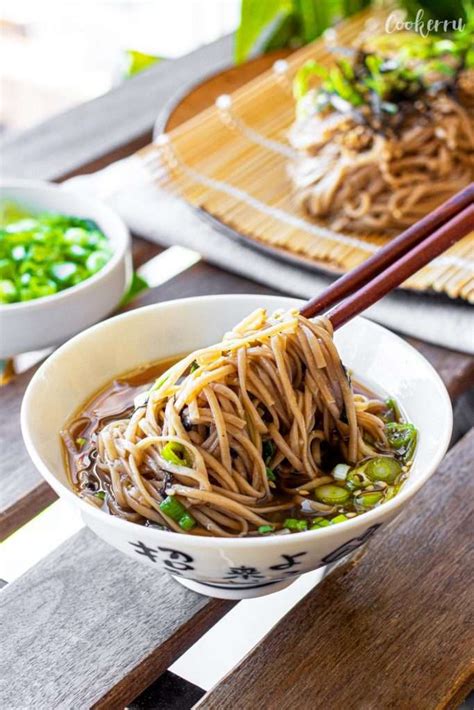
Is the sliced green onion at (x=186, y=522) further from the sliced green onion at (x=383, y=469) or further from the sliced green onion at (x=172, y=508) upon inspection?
the sliced green onion at (x=383, y=469)

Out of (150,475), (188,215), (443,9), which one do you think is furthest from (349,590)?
(443,9)

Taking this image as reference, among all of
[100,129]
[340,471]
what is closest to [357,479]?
[340,471]

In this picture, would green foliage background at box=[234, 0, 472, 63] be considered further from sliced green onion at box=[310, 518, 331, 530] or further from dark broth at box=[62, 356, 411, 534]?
sliced green onion at box=[310, 518, 331, 530]

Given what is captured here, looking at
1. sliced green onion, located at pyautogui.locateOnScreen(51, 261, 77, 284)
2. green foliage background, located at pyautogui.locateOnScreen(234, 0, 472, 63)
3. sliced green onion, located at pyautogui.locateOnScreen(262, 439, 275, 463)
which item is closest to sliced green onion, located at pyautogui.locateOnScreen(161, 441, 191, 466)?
sliced green onion, located at pyautogui.locateOnScreen(262, 439, 275, 463)

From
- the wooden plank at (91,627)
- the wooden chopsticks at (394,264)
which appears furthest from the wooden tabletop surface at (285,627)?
the wooden chopsticks at (394,264)

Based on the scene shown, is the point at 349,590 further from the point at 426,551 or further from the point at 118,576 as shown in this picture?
the point at 118,576

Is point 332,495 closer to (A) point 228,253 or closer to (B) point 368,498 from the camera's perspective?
(B) point 368,498

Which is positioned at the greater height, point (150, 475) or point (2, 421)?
point (150, 475)
